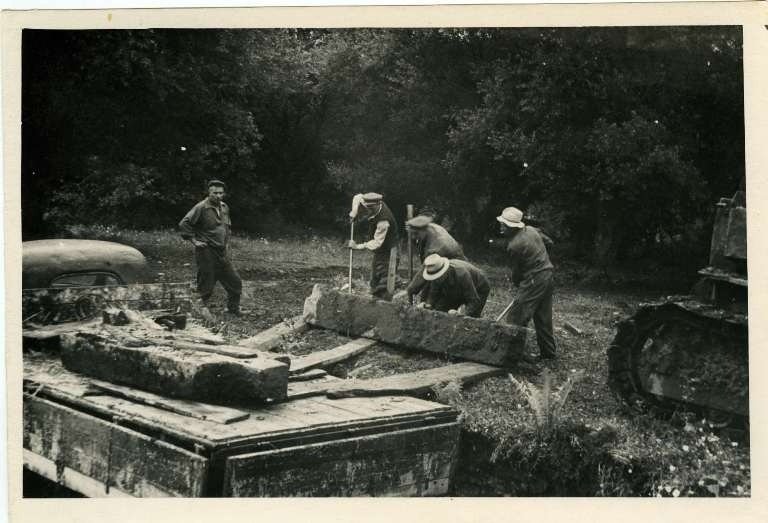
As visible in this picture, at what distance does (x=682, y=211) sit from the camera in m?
6.30

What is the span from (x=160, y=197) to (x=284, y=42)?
6.54 feet

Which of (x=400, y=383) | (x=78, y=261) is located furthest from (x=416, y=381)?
(x=78, y=261)

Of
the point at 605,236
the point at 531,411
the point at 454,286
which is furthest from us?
the point at 454,286

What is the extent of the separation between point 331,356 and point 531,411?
7.01 ft

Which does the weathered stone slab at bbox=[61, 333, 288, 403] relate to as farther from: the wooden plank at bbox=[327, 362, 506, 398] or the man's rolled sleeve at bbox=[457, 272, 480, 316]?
the man's rolled sleeve at bbox=[457, 272, 480, 316]

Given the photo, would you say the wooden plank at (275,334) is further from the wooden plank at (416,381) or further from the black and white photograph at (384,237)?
the wooden plank at (416,381)

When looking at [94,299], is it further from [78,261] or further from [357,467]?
[357,467]

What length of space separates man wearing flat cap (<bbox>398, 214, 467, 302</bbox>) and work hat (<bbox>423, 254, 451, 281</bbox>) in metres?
0.08

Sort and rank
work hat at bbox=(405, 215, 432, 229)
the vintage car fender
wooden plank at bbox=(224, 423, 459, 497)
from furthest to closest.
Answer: work hat at bbox=(405, 215, 432, 229)
the vintage car fender
wooden plank at bbox=(224, 423, 459, 497)

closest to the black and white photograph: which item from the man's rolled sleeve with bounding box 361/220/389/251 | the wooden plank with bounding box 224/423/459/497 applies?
the wooden plank with bounding box 224/423/459/497

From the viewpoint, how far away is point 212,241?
7094 mm

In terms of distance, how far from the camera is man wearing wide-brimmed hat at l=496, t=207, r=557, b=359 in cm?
703
